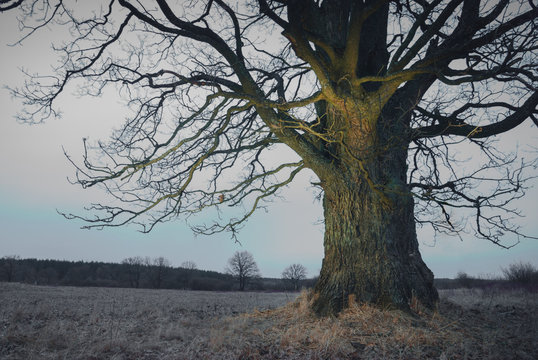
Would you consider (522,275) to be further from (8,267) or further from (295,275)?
(8,267)

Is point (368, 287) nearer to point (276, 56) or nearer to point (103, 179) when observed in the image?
point (103, 179)

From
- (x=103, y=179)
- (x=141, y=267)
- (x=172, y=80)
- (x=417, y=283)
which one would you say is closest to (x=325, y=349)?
(x=417, y=283)

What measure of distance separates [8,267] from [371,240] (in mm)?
68583

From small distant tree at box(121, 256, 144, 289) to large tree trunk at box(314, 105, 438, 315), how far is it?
68.2 m

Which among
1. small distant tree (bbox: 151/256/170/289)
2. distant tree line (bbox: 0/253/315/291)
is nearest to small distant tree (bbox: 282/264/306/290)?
distant tree line (bbox: 0/253/315/291)

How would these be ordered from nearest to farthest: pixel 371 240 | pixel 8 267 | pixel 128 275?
pixel 371 240
pixel 8 267
pixel 128 275

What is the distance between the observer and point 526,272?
1716 cm

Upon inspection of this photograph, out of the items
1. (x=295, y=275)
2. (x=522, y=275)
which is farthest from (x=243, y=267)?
(x=522, y=275)

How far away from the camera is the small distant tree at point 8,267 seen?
5253 cm

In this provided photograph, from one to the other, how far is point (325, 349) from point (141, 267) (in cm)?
7484

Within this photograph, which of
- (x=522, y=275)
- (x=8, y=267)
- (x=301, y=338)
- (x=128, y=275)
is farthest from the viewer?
(x=128, y=275)

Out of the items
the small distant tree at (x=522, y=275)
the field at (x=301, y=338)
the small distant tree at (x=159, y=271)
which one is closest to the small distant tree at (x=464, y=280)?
the small distant tree at (x=522, y=275)

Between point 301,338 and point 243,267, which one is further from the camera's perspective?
point 243,267

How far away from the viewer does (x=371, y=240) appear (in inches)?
228
